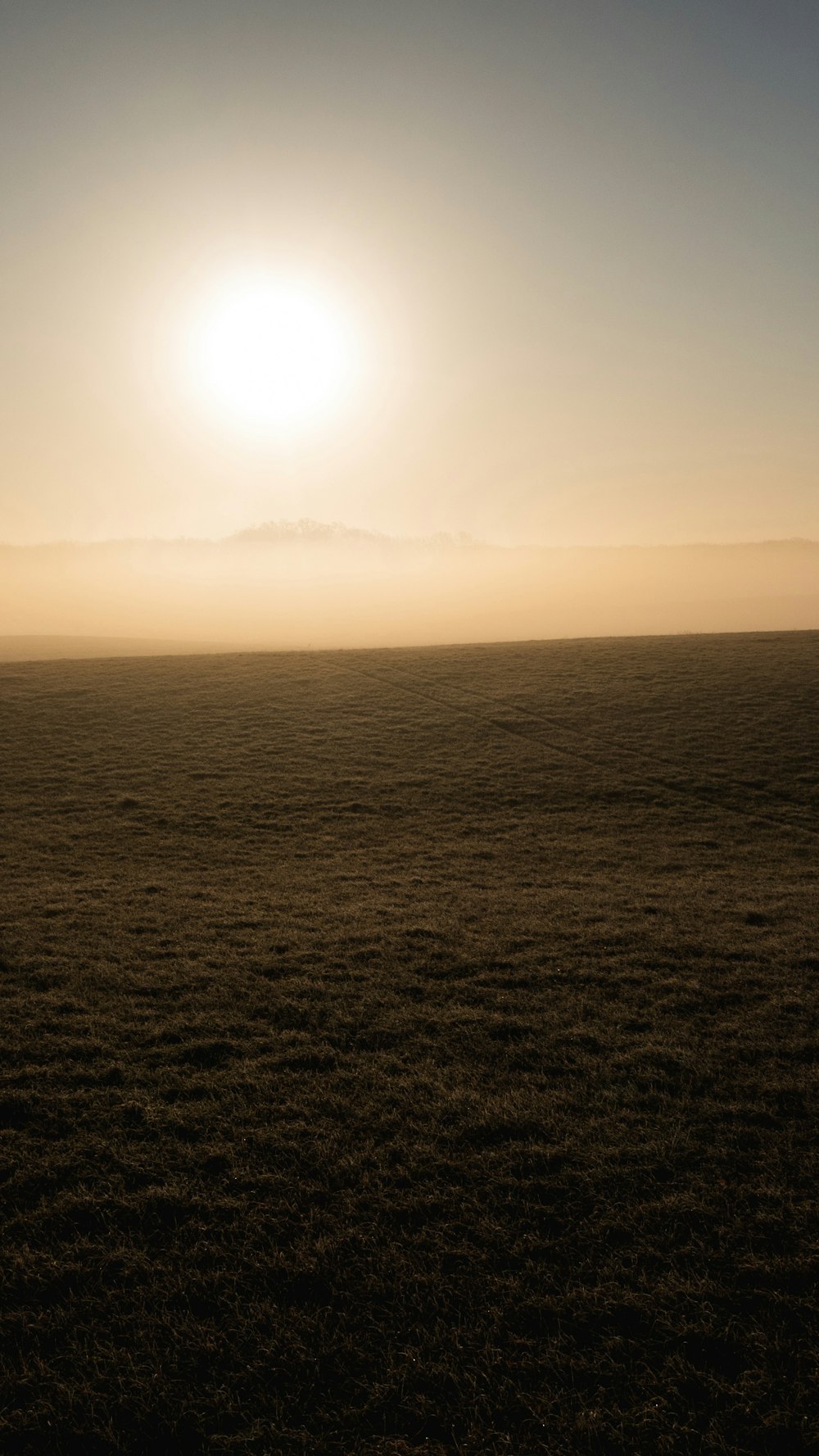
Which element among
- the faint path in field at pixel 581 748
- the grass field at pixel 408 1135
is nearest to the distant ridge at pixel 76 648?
the faint path in field at pixel 581 748

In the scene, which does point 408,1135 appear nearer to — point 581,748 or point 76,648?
point 581,748

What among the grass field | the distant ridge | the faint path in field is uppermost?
the distant ridge

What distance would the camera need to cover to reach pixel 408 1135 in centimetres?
827

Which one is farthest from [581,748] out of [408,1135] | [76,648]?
[76,648]

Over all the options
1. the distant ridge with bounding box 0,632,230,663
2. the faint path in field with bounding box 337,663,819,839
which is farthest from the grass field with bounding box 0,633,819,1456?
the distant ridge with bounding box 0,632,230,663

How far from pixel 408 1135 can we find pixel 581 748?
889 inches

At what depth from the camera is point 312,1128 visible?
840 centimetres

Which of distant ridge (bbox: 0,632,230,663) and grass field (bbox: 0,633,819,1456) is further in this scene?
distant ridge (bbox: 0,632,230,663)

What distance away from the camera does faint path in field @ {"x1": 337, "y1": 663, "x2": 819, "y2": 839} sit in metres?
22.8

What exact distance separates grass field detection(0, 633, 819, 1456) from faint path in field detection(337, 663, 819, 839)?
797mm

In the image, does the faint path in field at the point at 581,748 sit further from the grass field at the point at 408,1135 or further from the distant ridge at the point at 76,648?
the distant ridge at the point at 76,648

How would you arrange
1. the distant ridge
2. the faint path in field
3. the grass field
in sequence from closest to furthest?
1. the grass field
2. the faint path in field
3. the distant ridge

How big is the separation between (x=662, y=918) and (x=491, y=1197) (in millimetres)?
9137

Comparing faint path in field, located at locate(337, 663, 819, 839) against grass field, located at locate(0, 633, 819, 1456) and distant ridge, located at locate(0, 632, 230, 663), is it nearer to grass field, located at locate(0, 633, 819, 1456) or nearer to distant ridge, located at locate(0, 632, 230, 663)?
grass field, located at locate(0, 633, 819, 1456)
